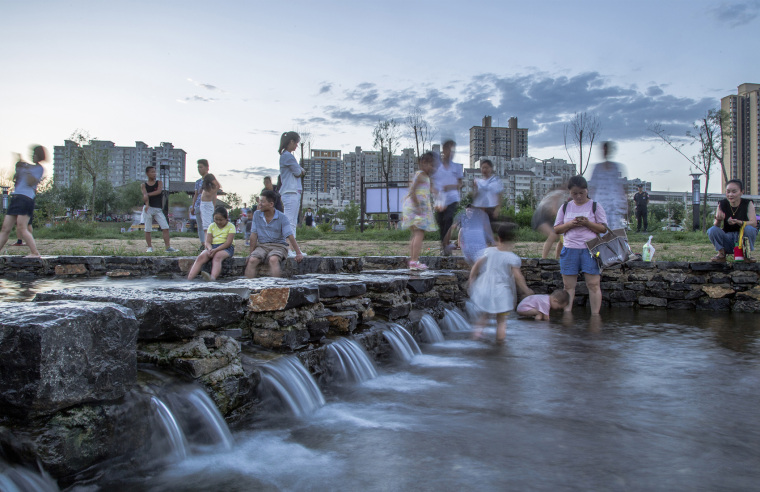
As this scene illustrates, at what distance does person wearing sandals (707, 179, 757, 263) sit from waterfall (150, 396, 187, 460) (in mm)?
8271

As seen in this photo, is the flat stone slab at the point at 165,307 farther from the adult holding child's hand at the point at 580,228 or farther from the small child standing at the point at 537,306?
the small child standing at the point at 537,306

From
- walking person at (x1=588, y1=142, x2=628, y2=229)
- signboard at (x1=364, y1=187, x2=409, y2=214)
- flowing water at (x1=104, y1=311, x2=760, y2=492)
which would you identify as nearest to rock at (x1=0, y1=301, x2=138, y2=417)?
flowing water at (x1=104, y1=311, x2=760, y2=492)

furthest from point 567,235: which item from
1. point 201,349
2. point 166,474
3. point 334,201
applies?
point 334,201

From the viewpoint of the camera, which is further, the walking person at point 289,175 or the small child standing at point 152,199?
the small child standing at point 152,199

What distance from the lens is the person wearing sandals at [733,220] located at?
25.8ft

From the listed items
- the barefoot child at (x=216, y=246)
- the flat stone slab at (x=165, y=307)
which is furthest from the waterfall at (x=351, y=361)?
the barefoot child at (x=216, y=246)

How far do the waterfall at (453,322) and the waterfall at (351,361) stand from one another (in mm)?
2544

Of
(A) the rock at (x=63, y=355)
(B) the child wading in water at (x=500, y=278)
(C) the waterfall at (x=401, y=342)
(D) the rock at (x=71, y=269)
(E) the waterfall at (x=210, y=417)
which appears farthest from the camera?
(D) the rock at (x=71, y=269)

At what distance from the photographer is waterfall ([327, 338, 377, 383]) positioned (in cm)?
422

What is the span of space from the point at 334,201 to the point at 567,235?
160561 mm

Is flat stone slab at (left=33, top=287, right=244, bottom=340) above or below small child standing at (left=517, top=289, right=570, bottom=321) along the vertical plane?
above

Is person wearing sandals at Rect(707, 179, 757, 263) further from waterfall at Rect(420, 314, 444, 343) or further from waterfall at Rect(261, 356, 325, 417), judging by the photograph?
waterfall at Rect(261, 356, 325, 417)

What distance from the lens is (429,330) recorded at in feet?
20.1

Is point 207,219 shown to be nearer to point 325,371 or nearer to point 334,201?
point 325,371
